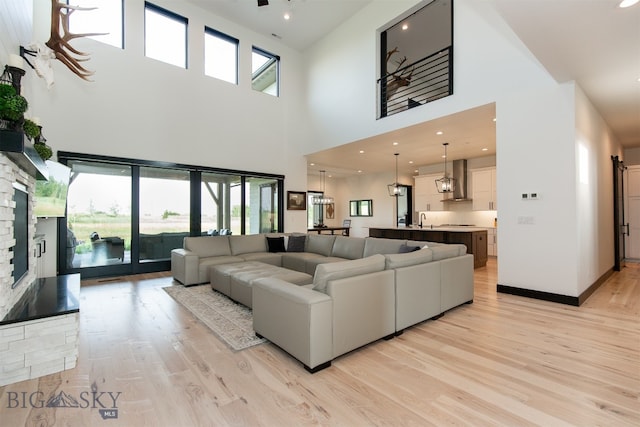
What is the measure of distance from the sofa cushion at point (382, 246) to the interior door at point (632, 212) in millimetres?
6717

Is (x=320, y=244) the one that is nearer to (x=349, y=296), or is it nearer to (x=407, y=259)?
(x=407, y=259)

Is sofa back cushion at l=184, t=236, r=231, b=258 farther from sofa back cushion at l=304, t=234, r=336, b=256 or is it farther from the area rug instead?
sofa back cushion at l=304, t=234, r=336, b=256

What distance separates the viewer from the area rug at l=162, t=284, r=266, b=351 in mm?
2898

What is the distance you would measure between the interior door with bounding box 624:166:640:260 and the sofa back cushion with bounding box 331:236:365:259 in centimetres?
700

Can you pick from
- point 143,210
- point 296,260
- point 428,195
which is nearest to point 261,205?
point 143,210

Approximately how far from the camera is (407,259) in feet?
10.3

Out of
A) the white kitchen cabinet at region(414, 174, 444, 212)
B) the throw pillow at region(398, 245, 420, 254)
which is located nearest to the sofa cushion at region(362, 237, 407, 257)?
the throw pillow at region(398, 245, 420, 254)

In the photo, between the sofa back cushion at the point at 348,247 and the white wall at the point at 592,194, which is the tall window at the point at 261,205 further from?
the white wall at the point at 592,194

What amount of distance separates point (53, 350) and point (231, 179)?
18.0ft

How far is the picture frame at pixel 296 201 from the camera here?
840 centimetres

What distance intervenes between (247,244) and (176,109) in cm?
339

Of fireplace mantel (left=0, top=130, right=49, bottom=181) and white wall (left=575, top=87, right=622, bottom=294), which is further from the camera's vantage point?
white wall (left=575, top=87, right=622, bottom=294)

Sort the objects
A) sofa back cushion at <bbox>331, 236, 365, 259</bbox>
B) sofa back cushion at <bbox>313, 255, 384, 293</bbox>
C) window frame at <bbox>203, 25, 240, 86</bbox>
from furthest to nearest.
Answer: window frame at <bbox>203, 25, 240, 86</bbox>
sofa back cushion at <bbox>331, 236, 365, 259</bbox>
sofa back cushion at <bbox>313, 255, 384, 293</bbox>

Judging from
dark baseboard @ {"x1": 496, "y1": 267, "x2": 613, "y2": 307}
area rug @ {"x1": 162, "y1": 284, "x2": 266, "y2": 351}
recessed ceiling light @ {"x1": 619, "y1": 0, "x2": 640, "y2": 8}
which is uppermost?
recessed ceiling light @ {"x1": 619, "y1": 0, "x2": 640, "y2": 8}
